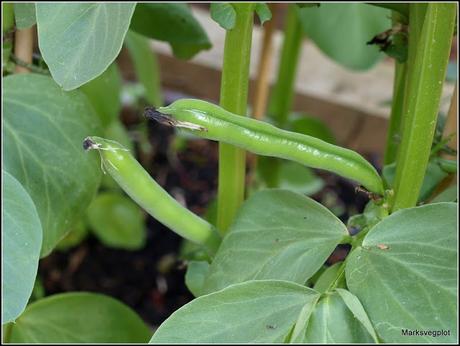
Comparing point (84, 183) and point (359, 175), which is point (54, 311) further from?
point (359, 175)

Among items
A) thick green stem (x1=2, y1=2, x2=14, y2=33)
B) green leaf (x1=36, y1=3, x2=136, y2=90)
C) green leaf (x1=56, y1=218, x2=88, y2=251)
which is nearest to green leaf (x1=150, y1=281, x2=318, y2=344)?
green leaf (x1=36, y1=3, x2=136, y2=90)

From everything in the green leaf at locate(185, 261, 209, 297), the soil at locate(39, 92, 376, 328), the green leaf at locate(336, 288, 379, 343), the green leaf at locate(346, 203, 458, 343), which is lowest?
the soil at locate(39, 92, 376, 328)

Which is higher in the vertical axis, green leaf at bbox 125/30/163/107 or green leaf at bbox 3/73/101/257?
green leaf at bbox 3/73/101/257

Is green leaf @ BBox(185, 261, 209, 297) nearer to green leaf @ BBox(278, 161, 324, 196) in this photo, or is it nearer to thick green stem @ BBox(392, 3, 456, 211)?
thick green stem @ BBox(392, 3, 456, 211)

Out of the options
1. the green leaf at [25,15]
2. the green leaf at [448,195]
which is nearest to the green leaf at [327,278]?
the green leaf at [448,195]

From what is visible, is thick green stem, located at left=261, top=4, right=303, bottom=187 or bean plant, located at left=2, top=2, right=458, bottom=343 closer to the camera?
bean plant, located at left=2, top=2, right=458, bottom=343

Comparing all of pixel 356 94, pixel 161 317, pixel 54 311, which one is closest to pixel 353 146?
pixel 356 94
